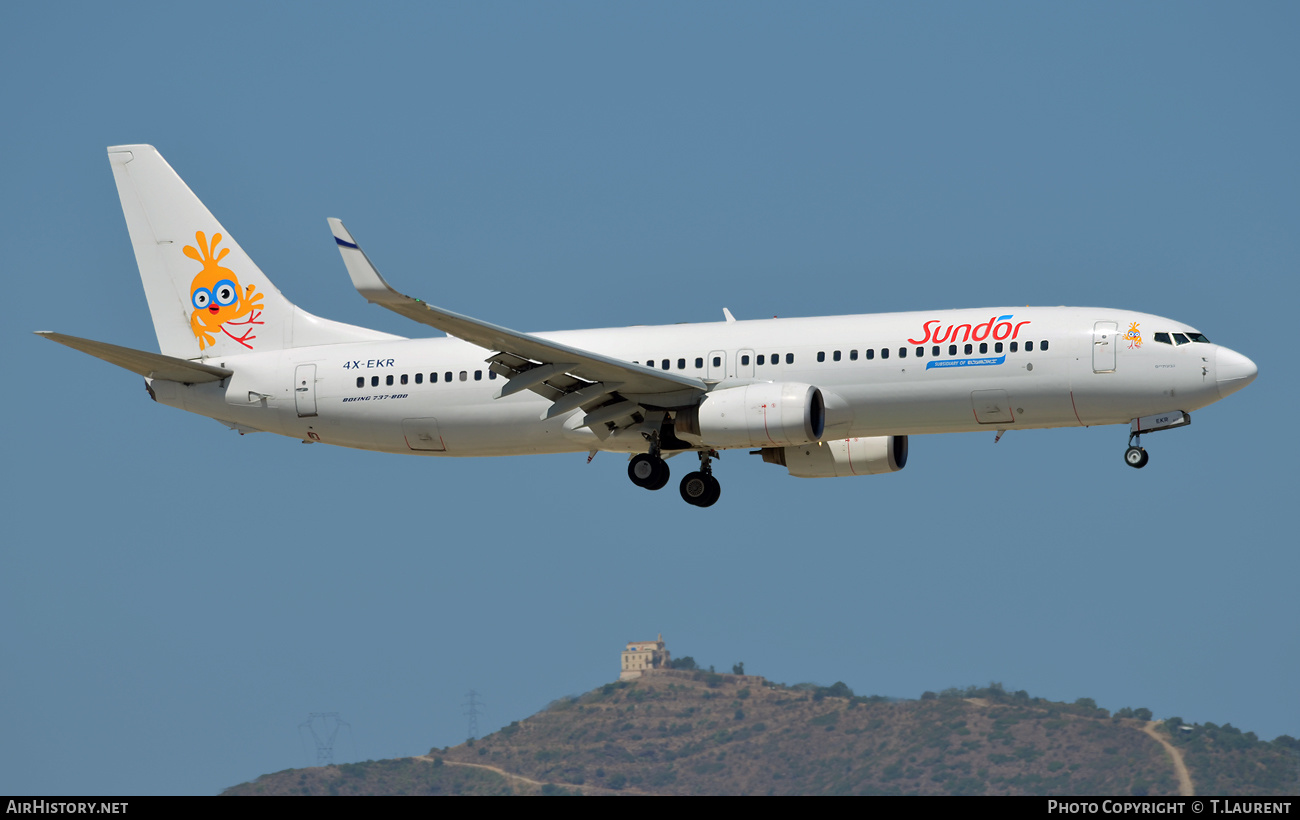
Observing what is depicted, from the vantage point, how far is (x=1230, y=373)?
39.1 metres

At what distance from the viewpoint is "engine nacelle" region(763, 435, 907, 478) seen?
44906 mm

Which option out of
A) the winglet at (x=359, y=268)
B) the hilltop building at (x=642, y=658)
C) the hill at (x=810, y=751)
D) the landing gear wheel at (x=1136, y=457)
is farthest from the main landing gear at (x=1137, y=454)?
the hilltop building at (x=642, y=658)

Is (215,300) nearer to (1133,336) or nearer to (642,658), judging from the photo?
(1133,336)

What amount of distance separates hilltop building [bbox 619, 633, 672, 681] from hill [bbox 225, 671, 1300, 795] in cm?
327

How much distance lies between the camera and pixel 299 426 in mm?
45344

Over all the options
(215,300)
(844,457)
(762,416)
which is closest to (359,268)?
(762,416)

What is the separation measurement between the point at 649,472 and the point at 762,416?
14.7 feet

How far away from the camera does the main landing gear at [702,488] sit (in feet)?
144

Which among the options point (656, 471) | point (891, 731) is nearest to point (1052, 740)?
point (891, 731)

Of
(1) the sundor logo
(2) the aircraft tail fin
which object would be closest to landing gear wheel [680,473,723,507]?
(1) the sundor logo

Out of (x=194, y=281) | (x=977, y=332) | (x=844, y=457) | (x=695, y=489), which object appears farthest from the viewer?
(x=194, y=281)

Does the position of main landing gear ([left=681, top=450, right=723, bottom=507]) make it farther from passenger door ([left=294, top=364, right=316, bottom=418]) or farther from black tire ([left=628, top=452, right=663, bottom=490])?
passenger door ([left=294, top=364, right=316, bottom=418])

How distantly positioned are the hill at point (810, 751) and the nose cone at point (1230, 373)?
3472 inches

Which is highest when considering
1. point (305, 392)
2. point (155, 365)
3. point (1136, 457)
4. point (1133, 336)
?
point (155, 365)
